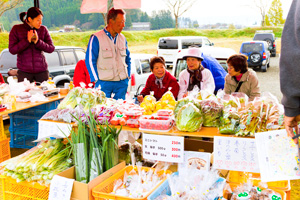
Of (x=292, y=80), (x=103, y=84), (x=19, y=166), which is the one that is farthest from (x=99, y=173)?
(x=103, y=84)

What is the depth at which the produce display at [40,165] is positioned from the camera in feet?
6.77

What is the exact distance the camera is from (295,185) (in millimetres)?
3203

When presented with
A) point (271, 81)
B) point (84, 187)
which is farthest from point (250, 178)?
point (271, 81)

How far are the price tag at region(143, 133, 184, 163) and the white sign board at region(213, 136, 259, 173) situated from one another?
252 millimetres

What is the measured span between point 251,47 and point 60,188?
1331cm

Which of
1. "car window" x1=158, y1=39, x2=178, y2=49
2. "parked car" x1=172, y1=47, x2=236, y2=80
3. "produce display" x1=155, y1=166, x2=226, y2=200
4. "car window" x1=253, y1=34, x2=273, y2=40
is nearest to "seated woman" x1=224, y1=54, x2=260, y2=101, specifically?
"parked car" x1=172, y1=47, x2=236, y2=80

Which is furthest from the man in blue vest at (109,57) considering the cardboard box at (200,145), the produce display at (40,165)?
the produce display at (40,165)

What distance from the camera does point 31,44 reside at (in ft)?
14.9

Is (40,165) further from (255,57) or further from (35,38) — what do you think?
(255,57)

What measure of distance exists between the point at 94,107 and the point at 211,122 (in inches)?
41.2

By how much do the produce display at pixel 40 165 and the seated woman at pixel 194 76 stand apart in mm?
2043

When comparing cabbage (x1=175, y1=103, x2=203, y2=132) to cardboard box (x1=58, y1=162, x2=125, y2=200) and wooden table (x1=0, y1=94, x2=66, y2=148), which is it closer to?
cardboard box (x1=58, y1=162, x2=125, y2=200)

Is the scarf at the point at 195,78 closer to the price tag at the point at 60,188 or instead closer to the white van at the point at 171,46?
the price tag at the point at 60,188

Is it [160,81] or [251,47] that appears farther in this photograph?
[251,47]
